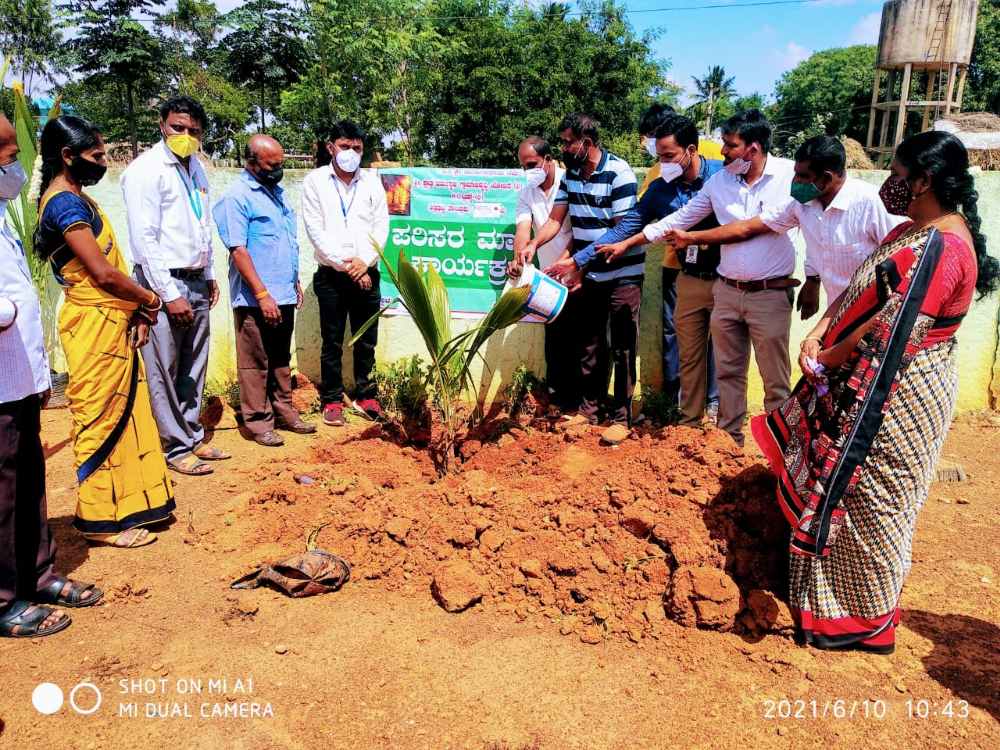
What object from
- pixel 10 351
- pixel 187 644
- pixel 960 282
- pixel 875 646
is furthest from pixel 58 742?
pixel 960 282

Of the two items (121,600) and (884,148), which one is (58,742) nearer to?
(121,600)

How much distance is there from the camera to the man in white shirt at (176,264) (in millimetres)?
3925

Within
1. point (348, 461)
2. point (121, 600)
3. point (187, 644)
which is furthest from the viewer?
point (348, 461)

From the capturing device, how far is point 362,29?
18.2 meters

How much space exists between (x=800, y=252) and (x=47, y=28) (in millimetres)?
32234

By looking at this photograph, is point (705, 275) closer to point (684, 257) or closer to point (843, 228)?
point (684, 257)

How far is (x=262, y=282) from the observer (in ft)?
14.9

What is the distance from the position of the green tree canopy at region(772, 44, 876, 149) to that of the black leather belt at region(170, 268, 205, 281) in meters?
42.3

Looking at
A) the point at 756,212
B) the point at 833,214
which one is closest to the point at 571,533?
the point at 833,214

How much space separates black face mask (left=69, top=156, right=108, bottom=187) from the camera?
302cm

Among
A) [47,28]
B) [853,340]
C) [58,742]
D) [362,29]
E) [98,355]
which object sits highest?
[47,28]

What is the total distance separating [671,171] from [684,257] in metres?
0.55

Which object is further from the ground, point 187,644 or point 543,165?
point 543,165

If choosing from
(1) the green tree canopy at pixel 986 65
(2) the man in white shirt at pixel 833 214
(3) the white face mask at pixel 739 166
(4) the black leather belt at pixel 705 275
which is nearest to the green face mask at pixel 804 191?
(2) the man in white shirt at pixel 833 214
